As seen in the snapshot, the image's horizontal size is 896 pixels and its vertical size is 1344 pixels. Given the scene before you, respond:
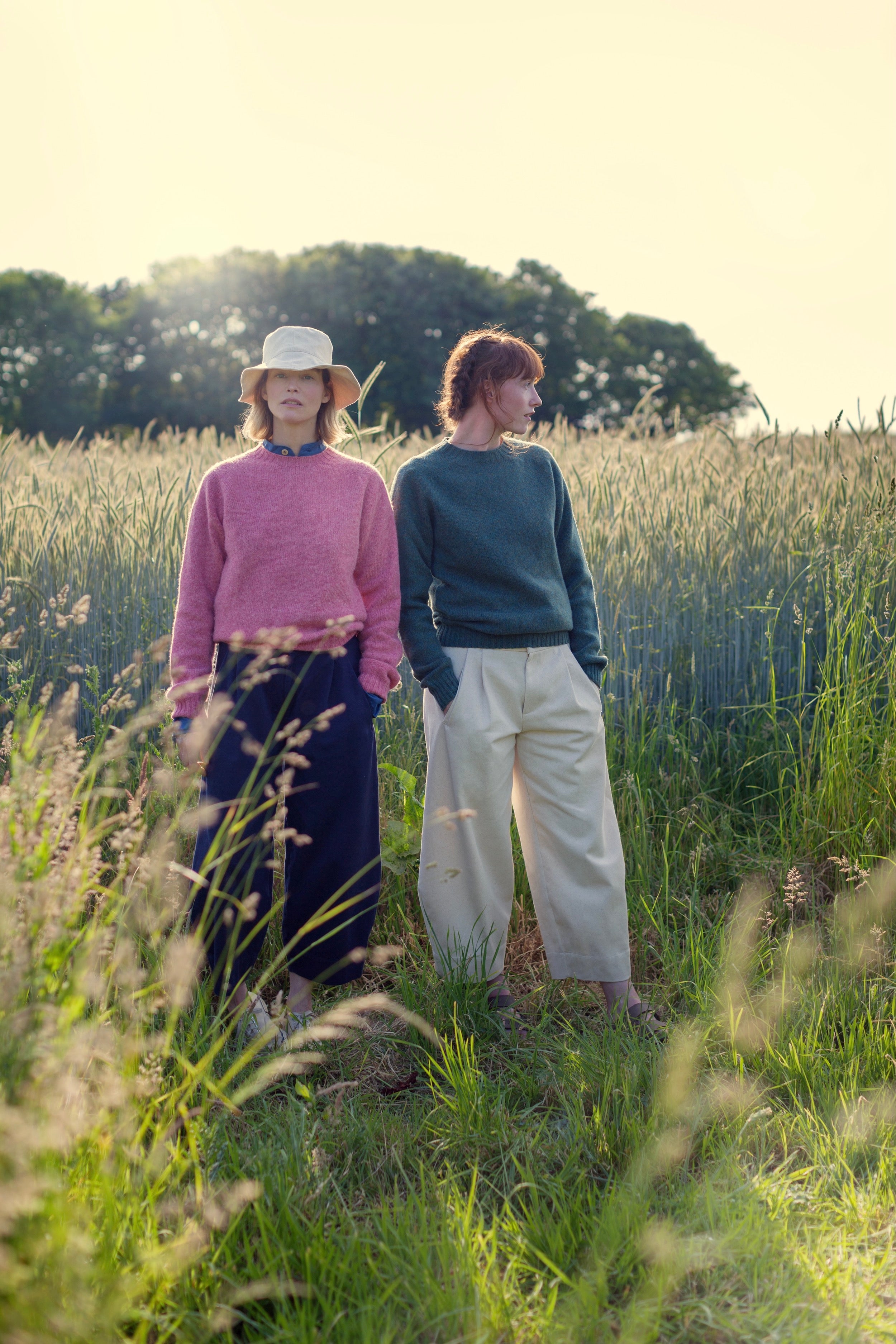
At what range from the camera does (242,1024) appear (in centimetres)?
212

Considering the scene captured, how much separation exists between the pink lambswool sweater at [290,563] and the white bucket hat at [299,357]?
198mm

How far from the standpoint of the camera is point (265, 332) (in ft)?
95.5

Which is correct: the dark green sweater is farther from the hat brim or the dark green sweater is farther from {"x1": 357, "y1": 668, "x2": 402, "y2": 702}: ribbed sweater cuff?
the hat brim

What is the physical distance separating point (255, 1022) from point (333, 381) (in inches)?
64.1

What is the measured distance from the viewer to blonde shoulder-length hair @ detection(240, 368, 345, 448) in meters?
2.38

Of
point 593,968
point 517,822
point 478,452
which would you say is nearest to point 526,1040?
point 593,968

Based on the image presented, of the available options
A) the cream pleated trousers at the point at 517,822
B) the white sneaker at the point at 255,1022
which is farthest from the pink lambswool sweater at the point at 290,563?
the white sneaker at the point at 255,1022

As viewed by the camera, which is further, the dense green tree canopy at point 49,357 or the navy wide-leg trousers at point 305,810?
the dense green tree canopy at point 49,357

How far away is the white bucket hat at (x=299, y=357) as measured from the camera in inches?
88.0

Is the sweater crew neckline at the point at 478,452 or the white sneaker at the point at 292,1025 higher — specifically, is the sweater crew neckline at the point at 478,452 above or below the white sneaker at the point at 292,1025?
above

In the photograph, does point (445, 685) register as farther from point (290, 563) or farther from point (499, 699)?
point (290, 563)

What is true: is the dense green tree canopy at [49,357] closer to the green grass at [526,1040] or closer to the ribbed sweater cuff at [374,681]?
the green grass at [526,1040]

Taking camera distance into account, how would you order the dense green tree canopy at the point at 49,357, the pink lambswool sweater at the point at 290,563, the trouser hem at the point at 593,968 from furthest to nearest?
1. the dense green tree canopy at the point at 49,357
2. the trouser hem at the point at 593,968
3. the pink lambswool sweater at the point at 290,563

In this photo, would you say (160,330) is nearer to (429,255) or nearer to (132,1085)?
(429,255)
